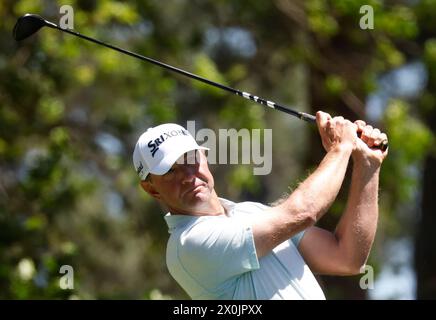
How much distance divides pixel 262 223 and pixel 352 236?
0.43 m

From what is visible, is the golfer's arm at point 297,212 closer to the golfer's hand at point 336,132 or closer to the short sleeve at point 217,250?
the short sleeve at point 217,250

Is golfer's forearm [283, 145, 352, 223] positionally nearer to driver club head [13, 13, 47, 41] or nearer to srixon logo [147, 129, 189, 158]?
srixon logo [147, 129, 189, 158]

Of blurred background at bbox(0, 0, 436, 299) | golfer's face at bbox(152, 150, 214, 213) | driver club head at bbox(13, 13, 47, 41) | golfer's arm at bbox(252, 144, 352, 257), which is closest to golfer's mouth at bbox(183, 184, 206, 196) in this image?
golfer's face at bbox(152, 150, 214, 213)

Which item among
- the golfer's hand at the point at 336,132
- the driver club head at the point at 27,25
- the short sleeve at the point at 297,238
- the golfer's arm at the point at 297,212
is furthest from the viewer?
the driver club head at the point at 27,25

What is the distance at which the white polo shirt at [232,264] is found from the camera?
153 inches

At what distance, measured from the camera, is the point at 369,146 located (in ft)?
13.6

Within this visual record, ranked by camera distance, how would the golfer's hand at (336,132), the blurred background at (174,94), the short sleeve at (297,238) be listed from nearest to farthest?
1. the golfer's hand at (336,132)
2. the short sleeve at (297,238)
3. the blurred background at (174,94)

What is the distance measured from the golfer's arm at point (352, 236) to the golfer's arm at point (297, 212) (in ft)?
0.62

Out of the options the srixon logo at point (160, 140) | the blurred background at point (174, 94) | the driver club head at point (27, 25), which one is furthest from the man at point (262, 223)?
the blurred background at point (174, 94)

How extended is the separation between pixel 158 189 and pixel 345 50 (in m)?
8.13

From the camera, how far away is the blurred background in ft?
33.2

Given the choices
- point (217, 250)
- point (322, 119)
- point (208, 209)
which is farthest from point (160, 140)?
point (322, 119)

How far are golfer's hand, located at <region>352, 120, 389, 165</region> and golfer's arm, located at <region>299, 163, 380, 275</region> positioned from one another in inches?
1.4
